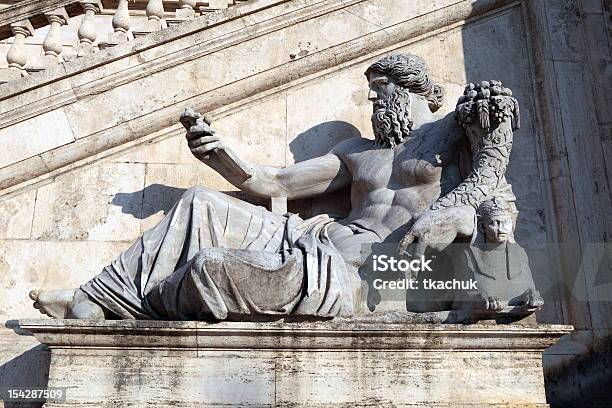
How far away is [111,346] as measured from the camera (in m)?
4.41

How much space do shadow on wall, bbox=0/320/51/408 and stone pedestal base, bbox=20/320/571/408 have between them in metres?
1.11

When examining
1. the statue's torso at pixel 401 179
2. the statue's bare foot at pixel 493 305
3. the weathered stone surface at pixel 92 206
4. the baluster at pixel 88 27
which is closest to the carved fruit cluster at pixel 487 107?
the statue's torso at pixel 401 179

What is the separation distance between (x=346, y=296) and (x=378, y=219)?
38.7 inches

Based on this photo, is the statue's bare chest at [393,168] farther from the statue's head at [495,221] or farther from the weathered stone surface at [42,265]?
the weathered stone surface at [42,265]

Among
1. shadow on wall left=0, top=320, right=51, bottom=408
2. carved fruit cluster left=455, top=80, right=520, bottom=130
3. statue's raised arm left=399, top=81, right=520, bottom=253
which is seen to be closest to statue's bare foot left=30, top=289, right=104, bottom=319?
shadow on wall left=0, top=320, right=51, bottom=408

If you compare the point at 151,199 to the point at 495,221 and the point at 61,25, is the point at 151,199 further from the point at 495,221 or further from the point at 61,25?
the point at 495,221

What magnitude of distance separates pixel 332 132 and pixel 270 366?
2750 mm

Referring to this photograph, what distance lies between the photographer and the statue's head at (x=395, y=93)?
582cm

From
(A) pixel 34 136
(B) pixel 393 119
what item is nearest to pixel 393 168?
(B) pixel 393 119

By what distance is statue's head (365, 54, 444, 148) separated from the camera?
229 inches

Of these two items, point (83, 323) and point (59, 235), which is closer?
point (83, 323)

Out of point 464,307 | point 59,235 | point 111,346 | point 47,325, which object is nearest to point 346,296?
point 464,307

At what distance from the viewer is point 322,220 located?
565 cm

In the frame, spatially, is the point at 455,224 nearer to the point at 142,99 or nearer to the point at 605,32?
the point at 142,99
